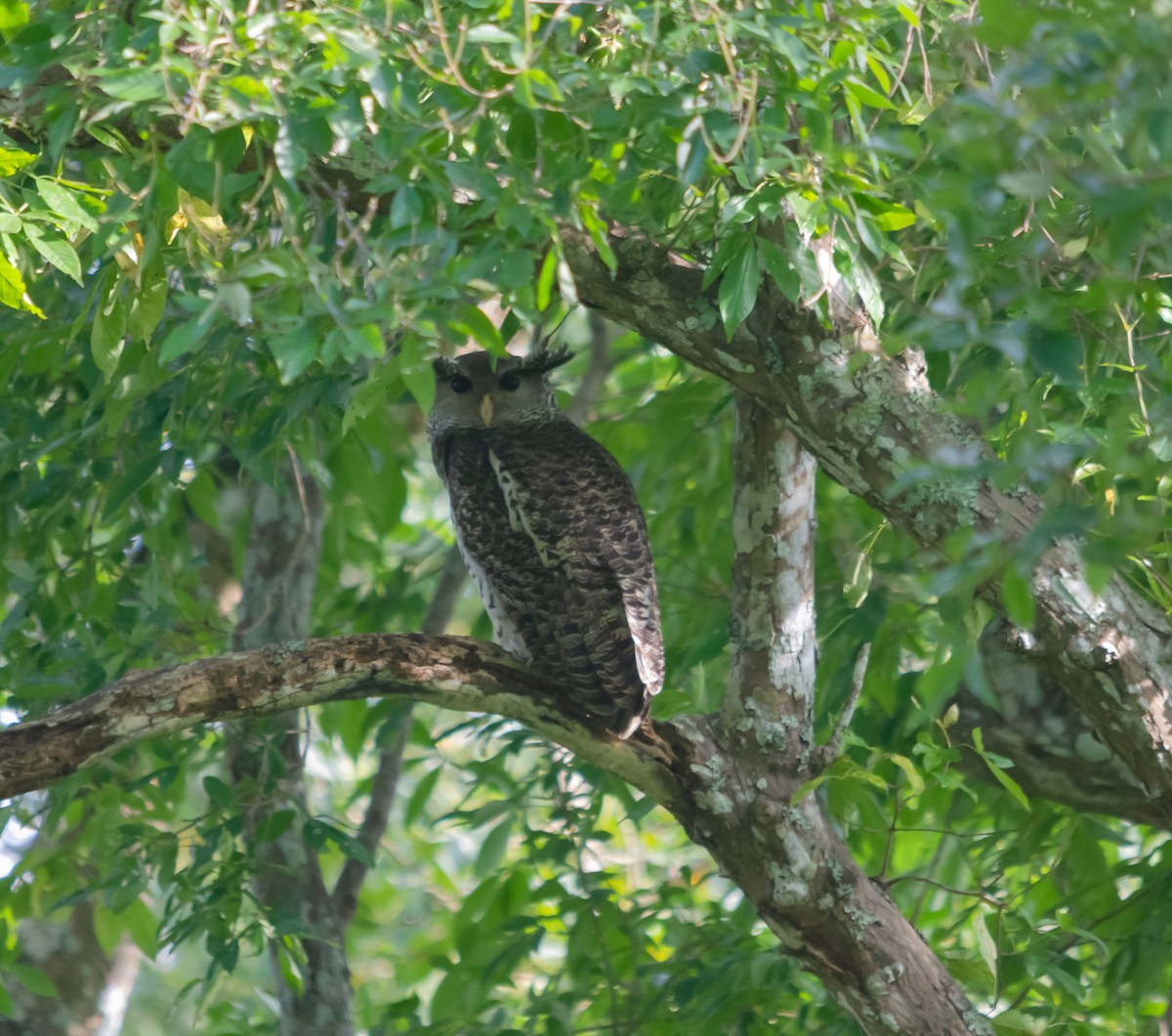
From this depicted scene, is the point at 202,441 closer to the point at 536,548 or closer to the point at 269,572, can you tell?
the point at 536,548

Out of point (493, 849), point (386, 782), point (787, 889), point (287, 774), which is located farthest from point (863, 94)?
point (386, 782)

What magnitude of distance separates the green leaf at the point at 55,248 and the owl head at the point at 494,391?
78.2 inches


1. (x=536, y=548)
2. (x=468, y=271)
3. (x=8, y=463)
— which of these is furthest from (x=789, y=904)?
(x=8, y=463)

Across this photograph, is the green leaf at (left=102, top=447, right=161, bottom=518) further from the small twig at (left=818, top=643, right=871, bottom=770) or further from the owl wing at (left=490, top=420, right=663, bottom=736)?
the small twig at (left=818, top=643, right=871, bottom=770)

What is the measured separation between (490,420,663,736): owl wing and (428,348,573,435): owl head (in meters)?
0.47

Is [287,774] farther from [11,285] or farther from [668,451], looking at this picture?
[11,285]

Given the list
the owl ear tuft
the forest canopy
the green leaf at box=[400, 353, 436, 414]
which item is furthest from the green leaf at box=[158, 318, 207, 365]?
the owl ear tuft

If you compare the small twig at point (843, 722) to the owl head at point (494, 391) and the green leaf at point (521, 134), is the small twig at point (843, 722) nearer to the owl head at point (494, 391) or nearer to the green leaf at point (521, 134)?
the green leaf at point (521, 134)

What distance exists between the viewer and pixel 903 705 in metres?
4.10

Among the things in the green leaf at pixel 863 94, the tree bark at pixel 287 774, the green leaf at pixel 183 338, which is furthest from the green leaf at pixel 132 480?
the green leaf at pixel 863 94

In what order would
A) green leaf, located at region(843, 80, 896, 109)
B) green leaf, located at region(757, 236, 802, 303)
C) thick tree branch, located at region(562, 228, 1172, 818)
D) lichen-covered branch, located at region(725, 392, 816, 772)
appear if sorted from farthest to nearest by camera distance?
1. lichen-covered branch, located at region(725, 392, 816, 772)
2. thick tree branch, located at region(562, 228, 1172, 818)
3. green leaf, located at region(757, 236, 802, 303)
4. green leaf, located at region(843, 80, 896, 109)

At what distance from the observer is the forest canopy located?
2113mm

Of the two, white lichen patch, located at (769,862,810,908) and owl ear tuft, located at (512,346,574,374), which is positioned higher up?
owl ear tuft, located at (512,346,574,374)

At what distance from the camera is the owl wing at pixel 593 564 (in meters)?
3.54
